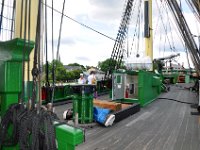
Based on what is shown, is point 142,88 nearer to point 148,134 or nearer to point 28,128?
point 148,134

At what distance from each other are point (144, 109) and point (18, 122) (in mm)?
6358

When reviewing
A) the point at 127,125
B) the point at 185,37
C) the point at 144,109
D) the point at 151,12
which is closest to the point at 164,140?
the point at 127,125

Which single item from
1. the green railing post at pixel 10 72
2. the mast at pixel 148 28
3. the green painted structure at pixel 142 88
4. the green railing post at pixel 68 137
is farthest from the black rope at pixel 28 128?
the mast at pixel 148 28

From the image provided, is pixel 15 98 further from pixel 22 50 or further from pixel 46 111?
pixel 46 111

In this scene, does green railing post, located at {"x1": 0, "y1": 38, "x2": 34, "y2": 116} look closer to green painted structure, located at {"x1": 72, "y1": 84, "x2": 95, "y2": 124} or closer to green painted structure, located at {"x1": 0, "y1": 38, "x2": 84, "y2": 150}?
green painted structure, located at {"x1": 0, "y1": 38, "x2": 84, "y2": 150}

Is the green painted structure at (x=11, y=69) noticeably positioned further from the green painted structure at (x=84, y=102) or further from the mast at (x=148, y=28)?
the mast at (x=148, y=28)

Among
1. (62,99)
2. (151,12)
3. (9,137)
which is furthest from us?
(151,12)

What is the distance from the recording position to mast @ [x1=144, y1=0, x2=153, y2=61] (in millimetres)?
15219

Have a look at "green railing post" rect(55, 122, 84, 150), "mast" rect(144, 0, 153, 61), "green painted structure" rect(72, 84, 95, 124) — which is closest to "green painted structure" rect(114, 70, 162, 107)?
"green painted structure" rect(72, 84, 95, 124)

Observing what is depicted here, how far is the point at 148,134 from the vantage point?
5234 mm

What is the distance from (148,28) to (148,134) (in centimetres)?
1085

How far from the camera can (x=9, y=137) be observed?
2891 mm

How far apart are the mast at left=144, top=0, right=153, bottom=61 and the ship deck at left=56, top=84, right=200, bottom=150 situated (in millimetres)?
8259

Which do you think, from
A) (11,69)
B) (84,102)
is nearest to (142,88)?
(84,102)
